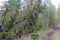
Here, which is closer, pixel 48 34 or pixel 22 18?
pixel 22 18

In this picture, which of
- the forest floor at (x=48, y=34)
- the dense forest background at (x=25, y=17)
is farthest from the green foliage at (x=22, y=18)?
the forest floor at (x=48, y=34)

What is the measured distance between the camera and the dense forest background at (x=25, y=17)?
2.87 meters

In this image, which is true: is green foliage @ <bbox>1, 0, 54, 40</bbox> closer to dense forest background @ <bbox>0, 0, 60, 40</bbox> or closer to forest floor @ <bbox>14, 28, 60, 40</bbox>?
dense forest background @ <bbox>0, 0, 60, 40</bbox>

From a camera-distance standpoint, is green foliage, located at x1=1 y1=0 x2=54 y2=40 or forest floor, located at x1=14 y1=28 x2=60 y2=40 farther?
forest floor, located at x1=14 y1=28 x2=60 y2=40

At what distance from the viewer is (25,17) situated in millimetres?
2920

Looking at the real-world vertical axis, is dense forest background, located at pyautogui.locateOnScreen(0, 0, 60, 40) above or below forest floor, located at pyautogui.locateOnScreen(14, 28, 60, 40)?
above

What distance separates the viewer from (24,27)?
117 inches

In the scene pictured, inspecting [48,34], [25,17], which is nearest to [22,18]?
[25,17]

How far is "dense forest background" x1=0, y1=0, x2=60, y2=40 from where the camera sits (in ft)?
9.42

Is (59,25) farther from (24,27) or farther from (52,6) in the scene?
A: (24,27)

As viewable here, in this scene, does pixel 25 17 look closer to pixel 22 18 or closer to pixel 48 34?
pixel 22 18

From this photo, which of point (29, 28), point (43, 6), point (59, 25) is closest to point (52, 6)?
point (43, 6)

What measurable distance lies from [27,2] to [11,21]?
0.45 meters

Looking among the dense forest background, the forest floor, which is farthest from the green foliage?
the forest floor
